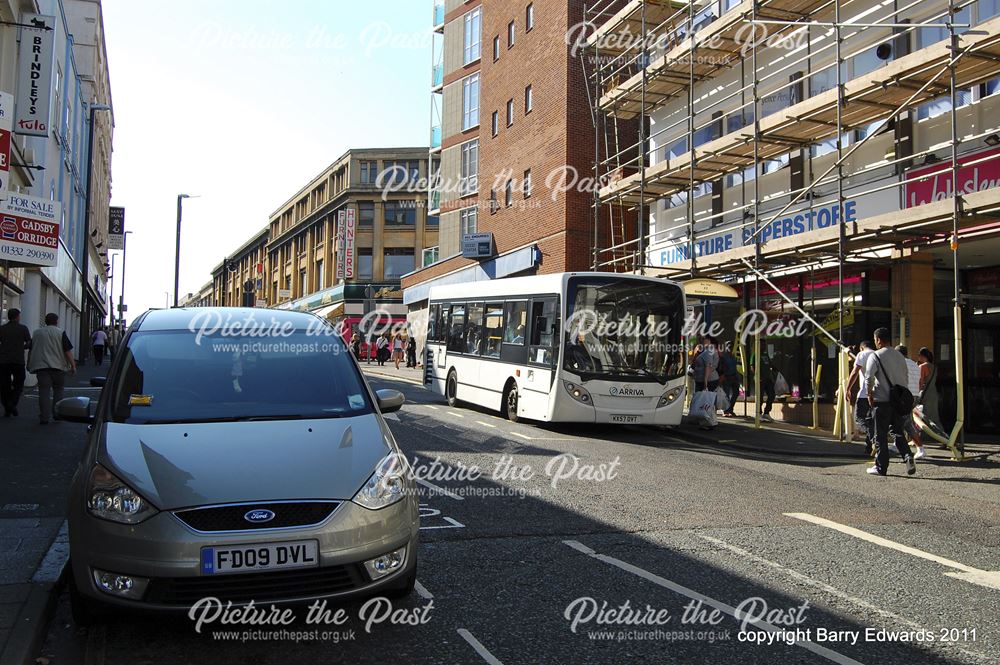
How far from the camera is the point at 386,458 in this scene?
173 inches

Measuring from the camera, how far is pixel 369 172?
216ft

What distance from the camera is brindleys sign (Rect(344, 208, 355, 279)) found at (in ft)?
209

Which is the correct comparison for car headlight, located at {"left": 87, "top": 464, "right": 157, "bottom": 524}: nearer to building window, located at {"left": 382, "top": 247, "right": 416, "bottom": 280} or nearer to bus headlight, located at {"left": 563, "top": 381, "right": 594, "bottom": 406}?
bus headlight, located at {"left": 563, "top": 381, "right": 594, "bottom": 406}

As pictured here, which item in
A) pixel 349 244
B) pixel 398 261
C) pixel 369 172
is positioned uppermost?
pixel 369 172

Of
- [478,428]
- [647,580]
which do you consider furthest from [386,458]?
[478,428]

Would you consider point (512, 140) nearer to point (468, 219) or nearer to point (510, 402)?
point (468, 219)

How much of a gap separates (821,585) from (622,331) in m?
8.70

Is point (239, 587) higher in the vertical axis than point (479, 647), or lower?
higher

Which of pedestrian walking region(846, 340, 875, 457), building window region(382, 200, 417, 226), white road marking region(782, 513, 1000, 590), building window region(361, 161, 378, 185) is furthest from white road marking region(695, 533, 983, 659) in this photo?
building window region(361, 161, 378, 185)

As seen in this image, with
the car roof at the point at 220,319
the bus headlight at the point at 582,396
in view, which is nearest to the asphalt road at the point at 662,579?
the car roof at the point at 220,319

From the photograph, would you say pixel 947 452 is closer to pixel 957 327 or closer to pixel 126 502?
pixel 957 327

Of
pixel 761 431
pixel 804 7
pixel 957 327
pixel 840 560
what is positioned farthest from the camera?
pixel 804 7

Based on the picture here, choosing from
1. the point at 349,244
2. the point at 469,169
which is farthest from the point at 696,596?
the point at 349,244

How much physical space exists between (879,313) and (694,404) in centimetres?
402
